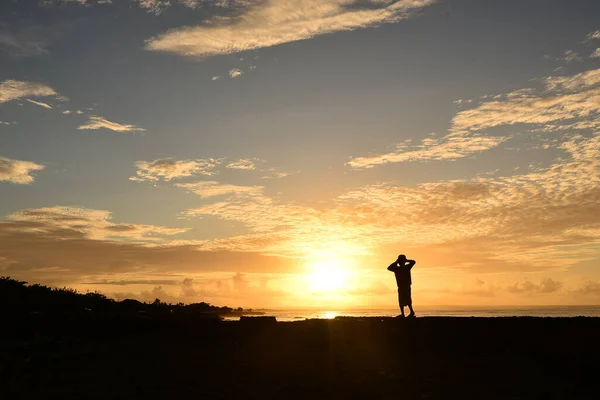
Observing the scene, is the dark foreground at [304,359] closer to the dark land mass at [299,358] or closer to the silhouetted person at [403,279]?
the dark land mass at [299,358]

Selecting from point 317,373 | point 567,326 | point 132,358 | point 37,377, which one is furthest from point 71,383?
point 567,326

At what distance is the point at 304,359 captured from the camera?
15445 millimetres

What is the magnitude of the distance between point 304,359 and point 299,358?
0.21m

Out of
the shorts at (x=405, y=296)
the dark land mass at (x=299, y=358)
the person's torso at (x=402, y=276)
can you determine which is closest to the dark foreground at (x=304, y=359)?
the dark land mass at (x=299, y=358)

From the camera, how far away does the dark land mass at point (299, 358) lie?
12.1 meters

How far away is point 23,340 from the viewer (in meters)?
17.3

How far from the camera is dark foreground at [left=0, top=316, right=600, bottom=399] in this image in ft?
39.6

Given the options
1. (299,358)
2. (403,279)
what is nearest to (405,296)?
(403,279)

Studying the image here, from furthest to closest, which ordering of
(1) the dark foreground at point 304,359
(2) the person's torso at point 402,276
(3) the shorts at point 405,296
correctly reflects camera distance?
1. (3) the shorts at point 405,296
2. (2) the person's torso at point 402,276
3. (1) the dark foreground at point 304,359

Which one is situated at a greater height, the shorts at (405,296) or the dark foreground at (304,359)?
the shorts at (405,296)

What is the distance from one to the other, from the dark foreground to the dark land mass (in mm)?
→ 32

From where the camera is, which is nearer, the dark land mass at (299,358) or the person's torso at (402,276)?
the dark land mass at (299,358)

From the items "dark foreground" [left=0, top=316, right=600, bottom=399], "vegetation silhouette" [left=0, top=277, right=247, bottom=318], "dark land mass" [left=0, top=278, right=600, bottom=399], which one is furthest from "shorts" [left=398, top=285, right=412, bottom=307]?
"vegetation silhouette" [left=0, top=277, right=247, bottom=318]

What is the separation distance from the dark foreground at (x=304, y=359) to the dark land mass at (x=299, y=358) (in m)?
0.03
